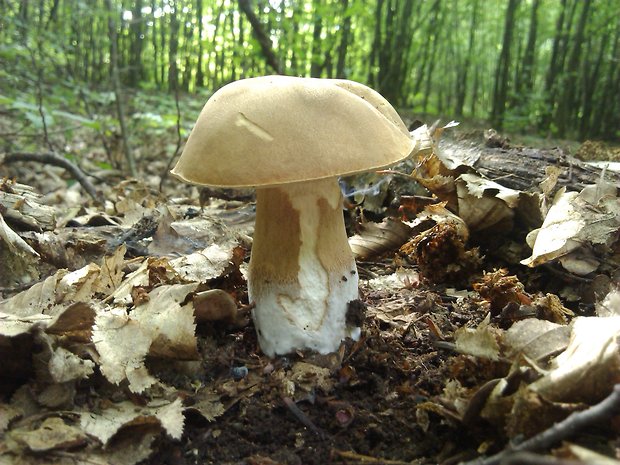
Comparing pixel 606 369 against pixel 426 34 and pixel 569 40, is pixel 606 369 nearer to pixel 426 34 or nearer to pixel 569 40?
pixel 569 40

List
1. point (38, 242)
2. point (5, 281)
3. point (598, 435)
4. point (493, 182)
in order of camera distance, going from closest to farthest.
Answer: point (598, 435) → point (5, 281) → point (38, 242) → point (493, 182)

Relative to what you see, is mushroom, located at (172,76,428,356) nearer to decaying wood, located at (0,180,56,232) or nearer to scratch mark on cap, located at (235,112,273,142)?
scratch mark on cap, located at (235,112,273,142)

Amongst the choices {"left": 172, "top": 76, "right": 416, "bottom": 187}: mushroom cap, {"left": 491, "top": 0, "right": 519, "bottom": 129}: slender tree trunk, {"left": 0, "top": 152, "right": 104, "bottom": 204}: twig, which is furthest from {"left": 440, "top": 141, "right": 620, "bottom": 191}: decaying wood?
{"left": 491, "top": 0, "right": 519, "bottom": 129}: slender tree trunk

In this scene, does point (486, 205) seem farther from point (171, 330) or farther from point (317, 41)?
point (317, 41)

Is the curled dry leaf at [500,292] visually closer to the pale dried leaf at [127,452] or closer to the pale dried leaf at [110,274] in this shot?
the pale dried leaf at [127,452]

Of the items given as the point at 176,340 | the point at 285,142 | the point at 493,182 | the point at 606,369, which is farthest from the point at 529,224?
the point at 176,340

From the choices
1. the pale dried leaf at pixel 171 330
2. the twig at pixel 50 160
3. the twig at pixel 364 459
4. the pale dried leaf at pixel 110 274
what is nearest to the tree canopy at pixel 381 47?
the twig at pixel 50 160

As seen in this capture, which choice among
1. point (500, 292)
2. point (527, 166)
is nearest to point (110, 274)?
point (500, 292)
